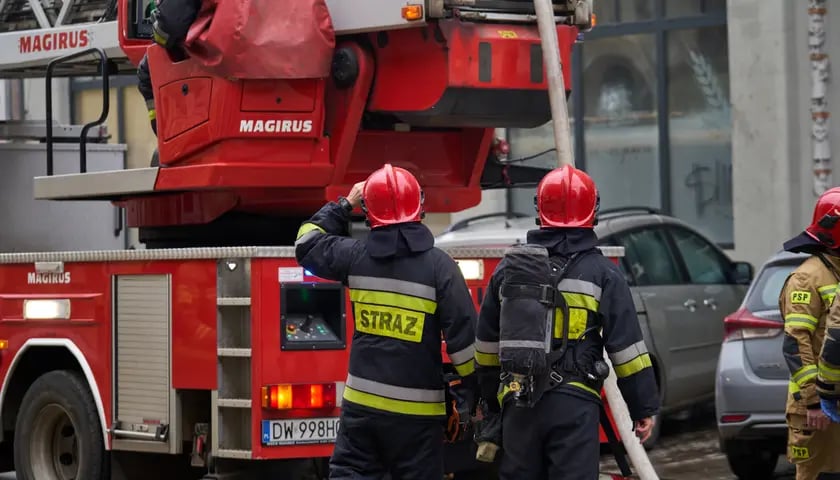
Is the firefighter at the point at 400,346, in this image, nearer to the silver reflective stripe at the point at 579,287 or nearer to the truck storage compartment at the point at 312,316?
the silver reflective stripe at the point at 579,287

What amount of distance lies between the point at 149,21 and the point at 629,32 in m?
9.49

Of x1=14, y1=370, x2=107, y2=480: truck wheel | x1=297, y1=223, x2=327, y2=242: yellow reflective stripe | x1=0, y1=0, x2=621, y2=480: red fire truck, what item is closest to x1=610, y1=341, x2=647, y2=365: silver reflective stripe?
x1=297, y1=223, x2=327, y2=242: yellow reflective stripe

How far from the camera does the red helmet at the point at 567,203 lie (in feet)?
22.5

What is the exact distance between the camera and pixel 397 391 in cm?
703

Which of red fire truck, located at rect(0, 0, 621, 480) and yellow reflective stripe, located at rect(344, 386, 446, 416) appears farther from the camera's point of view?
red fire truck, located at rect(0, 0, 621, 480)

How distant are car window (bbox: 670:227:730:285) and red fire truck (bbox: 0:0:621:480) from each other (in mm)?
3909

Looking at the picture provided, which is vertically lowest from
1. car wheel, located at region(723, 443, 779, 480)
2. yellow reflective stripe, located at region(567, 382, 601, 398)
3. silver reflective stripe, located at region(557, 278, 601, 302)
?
car wheel, located at region(723, 443, 779, 480)

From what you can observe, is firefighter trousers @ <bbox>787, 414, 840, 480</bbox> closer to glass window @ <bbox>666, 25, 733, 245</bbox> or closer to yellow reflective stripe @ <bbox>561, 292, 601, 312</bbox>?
yellow reflective stripe @ <bbox>561, 292, 601, 312</bbox>

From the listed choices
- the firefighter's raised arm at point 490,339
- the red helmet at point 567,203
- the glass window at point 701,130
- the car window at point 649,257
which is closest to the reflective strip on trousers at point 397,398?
the firefighter's raised arm at point 490,339

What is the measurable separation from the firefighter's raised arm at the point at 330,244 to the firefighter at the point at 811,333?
2083mm

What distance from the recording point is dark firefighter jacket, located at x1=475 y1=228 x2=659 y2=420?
668 centimetres

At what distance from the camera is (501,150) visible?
989 centimetres

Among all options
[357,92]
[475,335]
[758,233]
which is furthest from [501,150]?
[758,233]

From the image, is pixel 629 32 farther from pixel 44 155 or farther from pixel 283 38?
pixel 283 38
